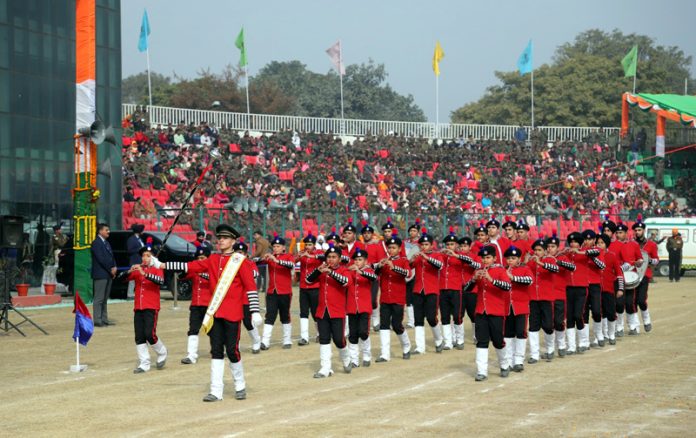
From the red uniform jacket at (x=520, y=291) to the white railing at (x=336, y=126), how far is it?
34.3 metres

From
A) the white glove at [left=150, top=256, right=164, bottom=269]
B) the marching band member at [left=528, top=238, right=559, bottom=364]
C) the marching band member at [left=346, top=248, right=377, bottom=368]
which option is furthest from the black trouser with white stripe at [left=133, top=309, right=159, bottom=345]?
the marching band member at [left=528, top=238, right=559, bottom=364]

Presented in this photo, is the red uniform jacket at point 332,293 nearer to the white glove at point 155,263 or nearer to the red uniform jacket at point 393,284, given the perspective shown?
the red uniform jacket at point 393,284

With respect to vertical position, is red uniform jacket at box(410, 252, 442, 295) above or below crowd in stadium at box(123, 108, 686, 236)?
below

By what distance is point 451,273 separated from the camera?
1970 centimetres

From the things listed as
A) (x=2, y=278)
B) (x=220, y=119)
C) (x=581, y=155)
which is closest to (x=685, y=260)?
(x=581, y=155)

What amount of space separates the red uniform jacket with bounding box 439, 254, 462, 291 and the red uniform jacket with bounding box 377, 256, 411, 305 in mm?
1690

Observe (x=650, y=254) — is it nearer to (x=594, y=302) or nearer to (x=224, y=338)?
(x=594, y=302)

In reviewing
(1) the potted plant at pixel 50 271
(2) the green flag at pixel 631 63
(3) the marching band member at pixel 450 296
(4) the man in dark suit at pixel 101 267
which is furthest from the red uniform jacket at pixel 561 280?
(2) the green flag at pixel 631 63

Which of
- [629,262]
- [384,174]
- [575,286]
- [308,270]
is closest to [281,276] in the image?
[308,270]

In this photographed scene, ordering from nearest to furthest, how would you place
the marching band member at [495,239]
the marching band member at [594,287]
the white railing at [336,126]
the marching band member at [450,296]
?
the marching band member at [450,296] < the marching band member at [594,287] < the marching band member at [495,239] < the white railing at [336,126]

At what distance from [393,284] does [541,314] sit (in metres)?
2.37

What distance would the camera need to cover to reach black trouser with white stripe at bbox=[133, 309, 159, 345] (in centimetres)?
1611

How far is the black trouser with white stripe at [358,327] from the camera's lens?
16609 mm

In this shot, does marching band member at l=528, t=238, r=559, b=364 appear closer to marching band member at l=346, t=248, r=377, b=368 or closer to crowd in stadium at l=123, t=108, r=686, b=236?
marching band member at l=346, t=248, r=377, b=368
